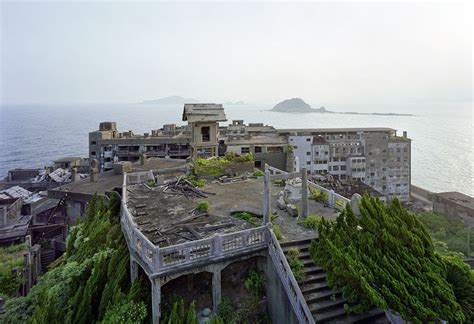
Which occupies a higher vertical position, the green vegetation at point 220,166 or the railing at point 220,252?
the green vegetation at point 220,166

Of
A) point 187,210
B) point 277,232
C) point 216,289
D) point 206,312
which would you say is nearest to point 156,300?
point 206,312

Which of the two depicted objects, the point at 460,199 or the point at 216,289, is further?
the point at 460,199

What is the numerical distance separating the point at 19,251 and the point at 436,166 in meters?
122

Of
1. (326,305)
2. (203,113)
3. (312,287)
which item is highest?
(203,113)

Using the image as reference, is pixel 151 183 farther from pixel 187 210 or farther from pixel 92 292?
pixel 92 292

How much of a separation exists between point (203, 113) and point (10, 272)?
689 inches

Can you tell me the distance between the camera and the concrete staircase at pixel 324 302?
10.5 meters

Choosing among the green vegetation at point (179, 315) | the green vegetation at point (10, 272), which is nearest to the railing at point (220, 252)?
the green vegetation at point (179, 315)

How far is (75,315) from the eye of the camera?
12445 mm

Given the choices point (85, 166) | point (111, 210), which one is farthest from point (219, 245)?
point (85, 166)

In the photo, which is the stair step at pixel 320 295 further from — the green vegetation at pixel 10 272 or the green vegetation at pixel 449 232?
the green vegetation at pixel 449 232

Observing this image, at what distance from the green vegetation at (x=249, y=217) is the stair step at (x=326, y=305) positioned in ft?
14.2

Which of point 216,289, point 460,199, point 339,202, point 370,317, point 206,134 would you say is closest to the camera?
point 370,317

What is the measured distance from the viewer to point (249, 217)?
1505 centimetres
